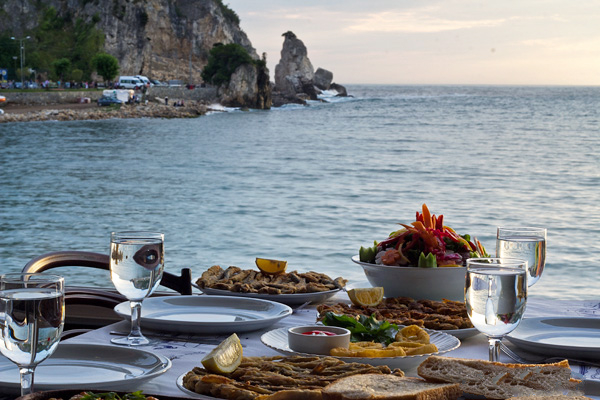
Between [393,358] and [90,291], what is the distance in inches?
52.9

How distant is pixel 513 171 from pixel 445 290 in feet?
77.5

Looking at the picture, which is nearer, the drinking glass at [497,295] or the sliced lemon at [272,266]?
the drinking glass at [497,295]

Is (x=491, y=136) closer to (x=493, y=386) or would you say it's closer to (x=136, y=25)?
(x=493, y=386)

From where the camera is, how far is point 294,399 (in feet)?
3.70

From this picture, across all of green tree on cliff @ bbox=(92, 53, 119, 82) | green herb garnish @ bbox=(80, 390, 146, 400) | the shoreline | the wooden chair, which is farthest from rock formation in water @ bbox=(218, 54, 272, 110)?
green herb garnish @ bbox=(80, 390, 146, 400)

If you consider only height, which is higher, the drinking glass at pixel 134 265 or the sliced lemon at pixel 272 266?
the drinking glass at pixel 134 265

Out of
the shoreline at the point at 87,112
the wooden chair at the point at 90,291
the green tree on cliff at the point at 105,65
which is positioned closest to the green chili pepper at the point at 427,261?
the wooden chair at the point at 90,291

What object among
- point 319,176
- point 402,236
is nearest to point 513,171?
point 319,176

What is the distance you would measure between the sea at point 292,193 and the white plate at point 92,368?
3.09 ft

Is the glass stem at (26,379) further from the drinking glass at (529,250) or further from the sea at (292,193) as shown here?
the sea at (292,193)

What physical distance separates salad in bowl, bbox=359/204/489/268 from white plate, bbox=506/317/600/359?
0.34 meters

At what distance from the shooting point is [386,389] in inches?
45.4

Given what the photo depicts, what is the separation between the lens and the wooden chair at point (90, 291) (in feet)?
7.83

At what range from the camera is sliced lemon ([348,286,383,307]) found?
1972mm
